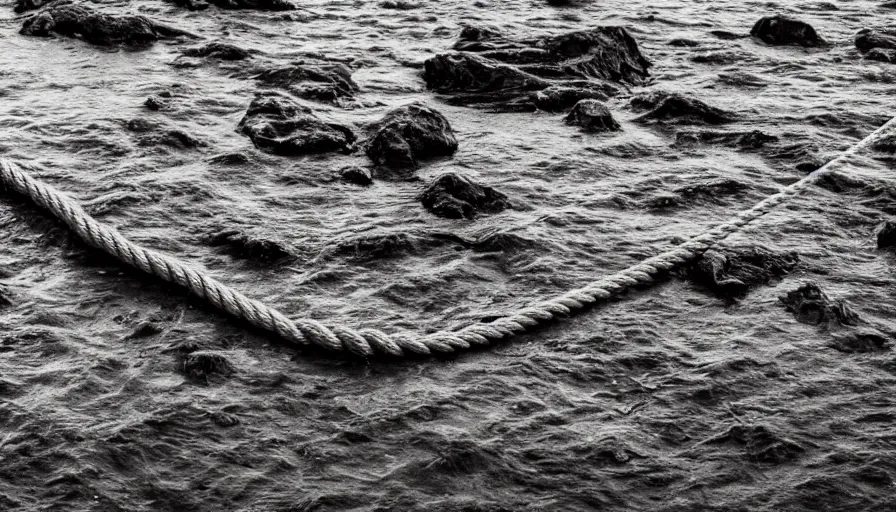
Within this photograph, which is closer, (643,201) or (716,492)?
(716,492)

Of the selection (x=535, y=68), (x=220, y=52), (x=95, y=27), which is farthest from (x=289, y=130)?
(x=95, y=27)

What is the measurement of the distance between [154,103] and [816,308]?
202 inches

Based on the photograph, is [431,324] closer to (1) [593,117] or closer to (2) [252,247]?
(2) [252,247]

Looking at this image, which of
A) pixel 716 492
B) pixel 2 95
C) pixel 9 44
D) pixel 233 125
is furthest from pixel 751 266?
pixel 9 44

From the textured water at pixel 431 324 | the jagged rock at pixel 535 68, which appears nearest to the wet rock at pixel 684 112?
the textured water at pixel 431 324

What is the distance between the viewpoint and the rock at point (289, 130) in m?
7.44

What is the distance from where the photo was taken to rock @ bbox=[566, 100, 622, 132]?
807 cm

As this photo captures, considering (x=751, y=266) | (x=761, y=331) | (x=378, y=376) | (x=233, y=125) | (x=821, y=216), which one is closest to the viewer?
(x=378, y=376)

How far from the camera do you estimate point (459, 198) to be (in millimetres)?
6684

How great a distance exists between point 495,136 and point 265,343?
11.1 ft

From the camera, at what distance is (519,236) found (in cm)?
626

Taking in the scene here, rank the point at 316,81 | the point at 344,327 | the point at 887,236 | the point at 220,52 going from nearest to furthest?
the point at 344,327 < the point at 887,236 < the point at 316,81 < the point at 220,52

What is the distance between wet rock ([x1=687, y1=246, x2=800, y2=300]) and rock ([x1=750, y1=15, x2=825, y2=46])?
194 inches

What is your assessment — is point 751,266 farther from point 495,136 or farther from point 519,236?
point 495,136
